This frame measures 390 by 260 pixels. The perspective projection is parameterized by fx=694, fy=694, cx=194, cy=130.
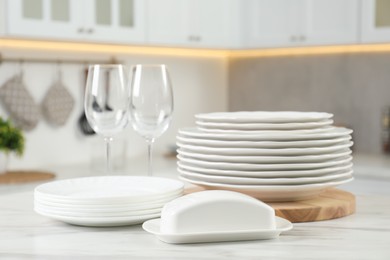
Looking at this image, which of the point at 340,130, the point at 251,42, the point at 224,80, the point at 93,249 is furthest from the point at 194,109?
the point at 93,249

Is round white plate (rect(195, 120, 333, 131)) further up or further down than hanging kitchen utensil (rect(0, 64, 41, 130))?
further up

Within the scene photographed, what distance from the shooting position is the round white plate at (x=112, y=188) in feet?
4.02

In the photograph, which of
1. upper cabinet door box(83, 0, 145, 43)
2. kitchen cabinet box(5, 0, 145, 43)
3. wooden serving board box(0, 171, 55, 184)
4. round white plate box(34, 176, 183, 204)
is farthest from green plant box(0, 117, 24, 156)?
round white plate box(34, 176, 183, 204)

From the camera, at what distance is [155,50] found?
13.4ft

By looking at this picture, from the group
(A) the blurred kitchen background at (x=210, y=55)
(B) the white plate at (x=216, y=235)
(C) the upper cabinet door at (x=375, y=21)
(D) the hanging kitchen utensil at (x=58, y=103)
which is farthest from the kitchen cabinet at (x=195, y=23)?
(B) the white plate at (x=216, y=235)

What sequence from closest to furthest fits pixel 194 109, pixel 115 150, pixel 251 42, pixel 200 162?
pixel 200 162 < pixel 115 150 < pixel 251 42 < pixel 194 109

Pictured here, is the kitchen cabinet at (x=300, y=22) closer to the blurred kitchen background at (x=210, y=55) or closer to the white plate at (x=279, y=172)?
the blurred kitchen background at (x=210, y=55)

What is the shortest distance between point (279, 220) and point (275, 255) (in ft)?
0.52

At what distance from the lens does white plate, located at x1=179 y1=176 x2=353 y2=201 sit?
1254 mm

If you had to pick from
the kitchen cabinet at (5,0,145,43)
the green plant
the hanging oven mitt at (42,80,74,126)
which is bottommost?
the green plant

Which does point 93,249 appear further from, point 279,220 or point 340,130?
point 340,130

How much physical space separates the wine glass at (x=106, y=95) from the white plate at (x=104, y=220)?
191 millimetres

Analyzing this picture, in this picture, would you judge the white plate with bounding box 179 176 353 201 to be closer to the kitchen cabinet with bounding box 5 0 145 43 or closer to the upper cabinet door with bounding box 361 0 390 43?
the kitchen cabinet with bounding box 5 0 145 43

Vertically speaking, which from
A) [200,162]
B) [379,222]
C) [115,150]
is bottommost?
[115,150]
